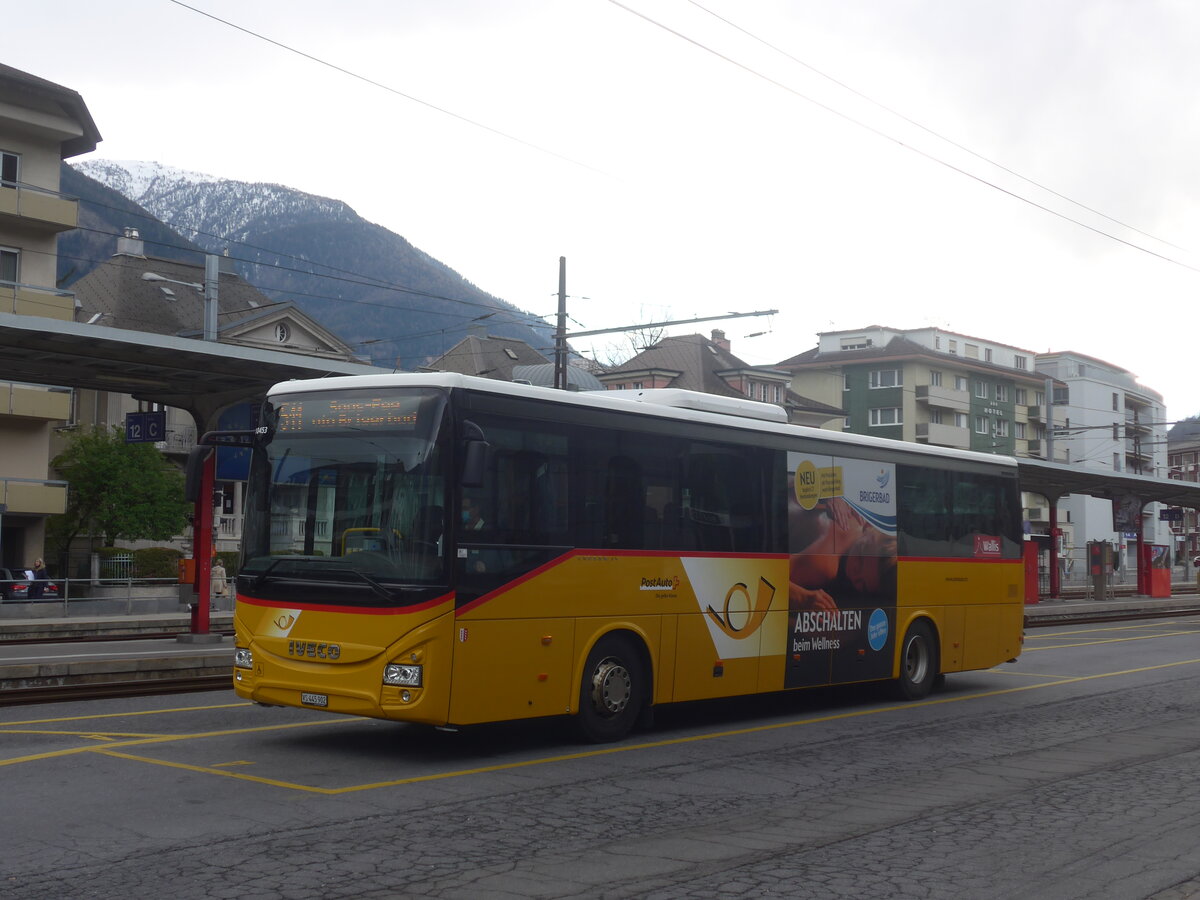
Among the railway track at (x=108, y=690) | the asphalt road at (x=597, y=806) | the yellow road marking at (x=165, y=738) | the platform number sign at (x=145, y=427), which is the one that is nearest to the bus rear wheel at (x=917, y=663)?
the asphalt road at (x=597, y=806)

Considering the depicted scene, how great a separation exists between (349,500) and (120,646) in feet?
49.2

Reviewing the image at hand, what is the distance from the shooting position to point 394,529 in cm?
1020

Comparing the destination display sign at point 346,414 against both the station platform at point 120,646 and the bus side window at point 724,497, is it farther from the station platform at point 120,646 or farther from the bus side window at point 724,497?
the station platform at point 120,646

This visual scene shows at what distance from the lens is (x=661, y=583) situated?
12.2 m

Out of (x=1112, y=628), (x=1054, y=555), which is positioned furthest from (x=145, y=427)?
(x=1054, y=555)

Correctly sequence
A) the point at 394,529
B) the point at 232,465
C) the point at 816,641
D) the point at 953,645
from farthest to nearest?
the point at 232,465 < the point at 953,645 < the point at 816,641 < the point at 394,529

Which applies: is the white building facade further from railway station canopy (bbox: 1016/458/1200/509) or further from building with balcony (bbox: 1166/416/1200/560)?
railway station canopy (bbox: 1016/458/1200/509)

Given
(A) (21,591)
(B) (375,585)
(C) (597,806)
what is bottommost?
(C) (597,806)

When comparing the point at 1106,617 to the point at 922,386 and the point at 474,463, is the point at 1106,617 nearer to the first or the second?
the point at 474,463

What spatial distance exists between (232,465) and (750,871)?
16233 millimetres

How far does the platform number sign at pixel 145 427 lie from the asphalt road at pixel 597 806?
8878 mm

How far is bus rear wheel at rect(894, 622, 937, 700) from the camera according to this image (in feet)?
51.7

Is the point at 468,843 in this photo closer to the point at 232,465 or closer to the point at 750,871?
the point at 750,871

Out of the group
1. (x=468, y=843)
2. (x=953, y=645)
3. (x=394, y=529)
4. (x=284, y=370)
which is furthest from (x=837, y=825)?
(x=284, y=370)
